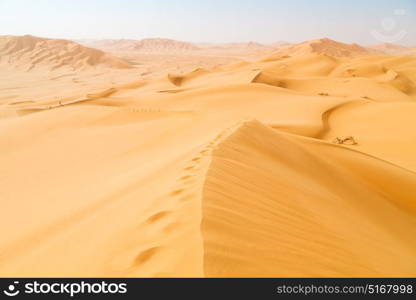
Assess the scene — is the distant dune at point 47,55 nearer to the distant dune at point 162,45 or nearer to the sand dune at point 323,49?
the sand dune at point 323,49

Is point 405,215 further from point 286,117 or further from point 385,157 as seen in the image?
point 286,117

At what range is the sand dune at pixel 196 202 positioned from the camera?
1.95 metres

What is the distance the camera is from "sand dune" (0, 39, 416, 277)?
1953 mm

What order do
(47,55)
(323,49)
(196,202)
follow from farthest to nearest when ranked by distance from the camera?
(323,49), (47,55), (196,202)

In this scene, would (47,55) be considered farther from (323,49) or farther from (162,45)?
(162,45)

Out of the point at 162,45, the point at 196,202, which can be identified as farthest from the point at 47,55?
the point at 162,45

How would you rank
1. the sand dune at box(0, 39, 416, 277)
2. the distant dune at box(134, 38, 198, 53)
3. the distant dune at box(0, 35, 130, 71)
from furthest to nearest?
1. the distant dune at box(134, 38, 198, 53)
2. the distant dune at box(0, 35, 130, 71)
3. the sand dune at box(0, 39, 416, 277)

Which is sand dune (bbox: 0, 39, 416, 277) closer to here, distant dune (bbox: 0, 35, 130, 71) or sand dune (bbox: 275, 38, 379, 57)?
distant dune (bbox: 0, 35, 130, 71)

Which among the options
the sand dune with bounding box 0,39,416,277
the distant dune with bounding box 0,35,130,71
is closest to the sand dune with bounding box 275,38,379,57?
the distant dune with bounding box 0,35,130,71

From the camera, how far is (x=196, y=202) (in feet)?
7.73

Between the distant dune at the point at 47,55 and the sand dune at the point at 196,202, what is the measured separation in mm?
27069

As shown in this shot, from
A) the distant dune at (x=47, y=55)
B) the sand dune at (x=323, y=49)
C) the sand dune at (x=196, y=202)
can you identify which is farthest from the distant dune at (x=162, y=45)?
the sand dune at (x=196, y=202)

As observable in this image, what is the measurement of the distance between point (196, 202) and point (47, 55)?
3827cm

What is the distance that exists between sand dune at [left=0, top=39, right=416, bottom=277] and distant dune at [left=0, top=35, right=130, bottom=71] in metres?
27.1
